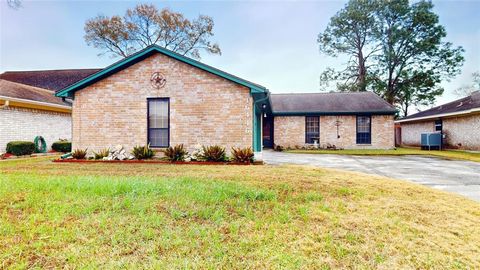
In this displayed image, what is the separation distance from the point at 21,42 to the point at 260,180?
17.7 meters

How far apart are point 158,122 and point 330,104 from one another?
1418 cm

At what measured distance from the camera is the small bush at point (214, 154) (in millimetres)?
8922

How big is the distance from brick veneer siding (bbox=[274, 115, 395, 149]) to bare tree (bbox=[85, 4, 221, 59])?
13.1 m

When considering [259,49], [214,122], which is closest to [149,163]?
[214,122]

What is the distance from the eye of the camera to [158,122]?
9.88m

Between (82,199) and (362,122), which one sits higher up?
(362,122)

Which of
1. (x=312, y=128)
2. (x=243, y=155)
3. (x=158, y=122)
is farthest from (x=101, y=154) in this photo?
(x=312, y=128)

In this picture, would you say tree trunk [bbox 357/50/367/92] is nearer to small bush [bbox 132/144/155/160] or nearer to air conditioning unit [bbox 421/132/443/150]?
air conditioning unit [bbox 421/132/443/150]

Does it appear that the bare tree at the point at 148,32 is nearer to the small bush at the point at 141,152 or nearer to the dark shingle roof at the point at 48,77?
the dark shingle roof at the point at 48,77

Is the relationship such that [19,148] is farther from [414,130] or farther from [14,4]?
[414,130]

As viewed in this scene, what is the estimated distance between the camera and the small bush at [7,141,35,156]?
11086 mm

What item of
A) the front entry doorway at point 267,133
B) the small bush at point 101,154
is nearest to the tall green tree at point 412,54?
the front entry doorway at point 267,133

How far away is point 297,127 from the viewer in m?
18.8

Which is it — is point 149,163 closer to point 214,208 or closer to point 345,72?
point 214,208
